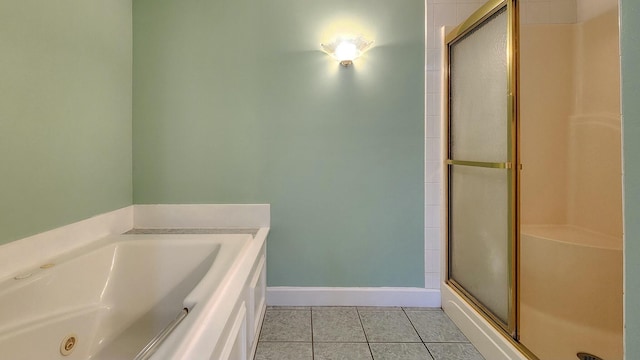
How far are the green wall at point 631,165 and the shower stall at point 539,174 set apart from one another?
34.3 inches

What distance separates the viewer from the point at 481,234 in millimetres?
1563

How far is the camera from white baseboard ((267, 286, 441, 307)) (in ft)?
6.15

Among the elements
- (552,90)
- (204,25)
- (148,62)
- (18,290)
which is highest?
(204,25)

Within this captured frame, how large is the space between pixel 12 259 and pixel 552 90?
3.34 meters

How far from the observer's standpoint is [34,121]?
1.11 meters

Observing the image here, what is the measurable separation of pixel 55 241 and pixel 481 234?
2267mm

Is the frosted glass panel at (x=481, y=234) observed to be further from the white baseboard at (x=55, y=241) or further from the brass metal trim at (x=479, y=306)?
the white baseboard at (x=55, y=241)

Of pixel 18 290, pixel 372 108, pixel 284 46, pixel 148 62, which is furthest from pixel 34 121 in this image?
pixel 372 108

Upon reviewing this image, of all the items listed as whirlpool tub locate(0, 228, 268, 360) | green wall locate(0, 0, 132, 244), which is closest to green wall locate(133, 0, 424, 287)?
green wall locate(0, 0, 132, 244)

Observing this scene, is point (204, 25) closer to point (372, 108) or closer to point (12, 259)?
point (372, 108)

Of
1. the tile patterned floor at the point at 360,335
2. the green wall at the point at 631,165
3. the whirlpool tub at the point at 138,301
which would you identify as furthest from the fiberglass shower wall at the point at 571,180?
the whirlpool tub at the point at 138,301

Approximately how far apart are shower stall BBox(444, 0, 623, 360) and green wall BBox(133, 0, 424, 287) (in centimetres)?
34

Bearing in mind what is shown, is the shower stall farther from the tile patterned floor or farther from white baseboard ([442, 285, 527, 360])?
the tile patterned floor

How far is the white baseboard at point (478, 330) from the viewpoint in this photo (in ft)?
4.16
